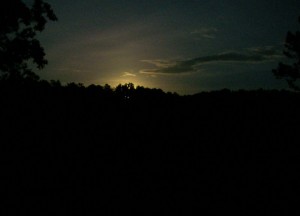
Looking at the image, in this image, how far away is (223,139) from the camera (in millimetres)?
9500

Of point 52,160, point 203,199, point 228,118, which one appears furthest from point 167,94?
point 52,160

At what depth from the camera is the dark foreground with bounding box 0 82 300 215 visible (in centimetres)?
696

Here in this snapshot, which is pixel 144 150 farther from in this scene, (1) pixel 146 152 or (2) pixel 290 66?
(2) pixel 290 66

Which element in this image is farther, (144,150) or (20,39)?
(20,39)

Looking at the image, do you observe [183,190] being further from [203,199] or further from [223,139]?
[223,139]

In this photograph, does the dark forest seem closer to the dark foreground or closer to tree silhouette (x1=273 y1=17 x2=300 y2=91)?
the dark foreground

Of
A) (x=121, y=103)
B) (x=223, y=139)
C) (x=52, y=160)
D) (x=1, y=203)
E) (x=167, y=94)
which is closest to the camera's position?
(x=1, y=203)

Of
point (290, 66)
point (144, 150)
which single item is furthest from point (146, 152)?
point (290, 66)

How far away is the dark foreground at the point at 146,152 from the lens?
22.8 ft

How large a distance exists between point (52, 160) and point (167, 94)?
3.32 metres

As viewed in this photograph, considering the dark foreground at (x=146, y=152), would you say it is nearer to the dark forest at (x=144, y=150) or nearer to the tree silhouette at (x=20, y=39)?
the dark forest at (x=144, y=150)

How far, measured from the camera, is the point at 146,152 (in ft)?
27.1

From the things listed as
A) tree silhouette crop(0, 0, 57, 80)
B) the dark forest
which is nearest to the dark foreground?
the dark forest

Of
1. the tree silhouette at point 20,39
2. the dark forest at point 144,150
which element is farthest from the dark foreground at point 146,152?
the tree silhouette at point 20,39
